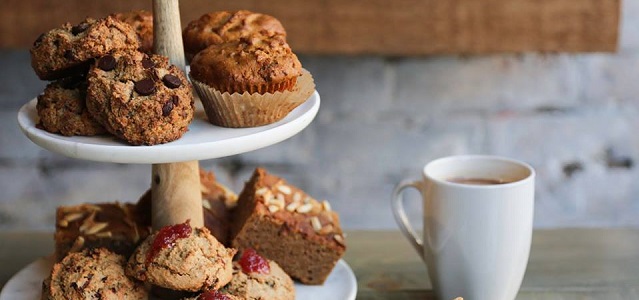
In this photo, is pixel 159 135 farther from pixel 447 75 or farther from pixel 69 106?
pixel 447 75

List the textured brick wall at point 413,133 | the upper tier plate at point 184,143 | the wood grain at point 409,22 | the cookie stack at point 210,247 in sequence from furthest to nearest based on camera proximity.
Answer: the textured brick wall at point 413,133, the wood grain at point 409,22, the cookie stack at point 210,247, the upper tier plate at point 184,143

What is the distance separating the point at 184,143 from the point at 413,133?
1077 mm

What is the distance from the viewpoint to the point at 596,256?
4.76ft

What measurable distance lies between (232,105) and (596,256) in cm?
77

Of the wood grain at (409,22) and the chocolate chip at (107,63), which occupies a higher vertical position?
the chocolate chip at (107,63)

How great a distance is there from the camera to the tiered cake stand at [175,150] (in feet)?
3.04

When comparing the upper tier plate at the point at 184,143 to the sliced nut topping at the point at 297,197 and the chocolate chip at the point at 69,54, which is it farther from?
the sliced nut topping at the point at 297,197

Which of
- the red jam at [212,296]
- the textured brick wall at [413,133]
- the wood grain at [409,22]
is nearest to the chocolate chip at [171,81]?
the red jam at [212,296]

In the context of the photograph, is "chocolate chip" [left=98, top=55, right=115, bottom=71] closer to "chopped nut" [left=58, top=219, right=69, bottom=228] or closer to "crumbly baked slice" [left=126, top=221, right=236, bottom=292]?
"crumbly baked slice" [left=126, top=221, right=236, bottom=292]

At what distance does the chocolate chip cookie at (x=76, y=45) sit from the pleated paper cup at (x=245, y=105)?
11cm

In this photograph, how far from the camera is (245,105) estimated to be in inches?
38.9

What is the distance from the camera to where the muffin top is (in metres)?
1.01

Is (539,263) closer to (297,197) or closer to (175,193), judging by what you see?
(297,197)

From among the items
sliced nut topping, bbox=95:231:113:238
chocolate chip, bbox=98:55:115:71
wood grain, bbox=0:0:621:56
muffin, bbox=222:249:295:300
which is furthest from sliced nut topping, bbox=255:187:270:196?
wood grain, bbox=0:0:621:56
